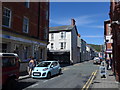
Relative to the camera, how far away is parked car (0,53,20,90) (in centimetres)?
791

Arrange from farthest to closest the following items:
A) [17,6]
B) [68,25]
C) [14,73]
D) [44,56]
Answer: [68,25] < [44,56] < [17,6] < [14,73]

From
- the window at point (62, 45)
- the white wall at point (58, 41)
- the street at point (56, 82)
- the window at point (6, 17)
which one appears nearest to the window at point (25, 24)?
the window at point (6, 17)

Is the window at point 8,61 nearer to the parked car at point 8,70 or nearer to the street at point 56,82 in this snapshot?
the parked car at point 8,70

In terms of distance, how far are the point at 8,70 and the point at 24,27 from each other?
486 inches

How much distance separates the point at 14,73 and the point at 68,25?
38.2 meters

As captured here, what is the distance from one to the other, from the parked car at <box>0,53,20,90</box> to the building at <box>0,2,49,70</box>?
22.1 feet

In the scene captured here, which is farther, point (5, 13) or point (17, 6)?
point (17, 6)

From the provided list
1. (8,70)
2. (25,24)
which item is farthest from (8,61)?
(25,24)

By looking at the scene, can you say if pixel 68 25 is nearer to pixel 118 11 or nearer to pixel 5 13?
pixel 5 13

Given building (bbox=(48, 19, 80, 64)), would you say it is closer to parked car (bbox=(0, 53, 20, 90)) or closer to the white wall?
the white wall

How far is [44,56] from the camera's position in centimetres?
2608

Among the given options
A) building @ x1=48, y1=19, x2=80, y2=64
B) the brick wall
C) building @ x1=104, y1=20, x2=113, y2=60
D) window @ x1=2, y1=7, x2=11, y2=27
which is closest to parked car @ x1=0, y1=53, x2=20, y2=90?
building @ x1=104, y1=20, x2=113, y2=60

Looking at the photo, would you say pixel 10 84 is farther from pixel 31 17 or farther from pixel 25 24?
pixel 31 17

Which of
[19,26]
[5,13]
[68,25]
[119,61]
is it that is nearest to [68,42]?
[68,25]
